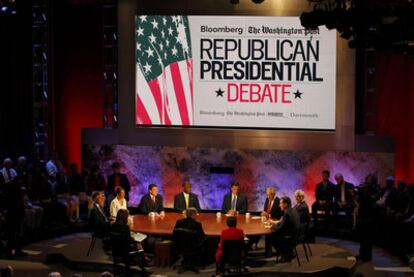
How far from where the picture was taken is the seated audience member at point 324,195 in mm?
13609

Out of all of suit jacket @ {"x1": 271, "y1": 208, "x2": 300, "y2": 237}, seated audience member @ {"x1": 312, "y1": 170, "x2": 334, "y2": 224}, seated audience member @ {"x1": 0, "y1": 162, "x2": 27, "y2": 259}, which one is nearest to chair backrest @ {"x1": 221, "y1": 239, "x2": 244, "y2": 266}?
suit jacket @ {"x1": 271, "y1": 208, "x2": 300, "y2": 237}

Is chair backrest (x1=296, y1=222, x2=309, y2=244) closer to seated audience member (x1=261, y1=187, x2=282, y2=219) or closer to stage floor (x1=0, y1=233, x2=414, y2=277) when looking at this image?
stage floor (x1=0, y1=233, x2=414, y2=277)

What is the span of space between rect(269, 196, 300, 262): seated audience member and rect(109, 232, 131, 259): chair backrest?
200cm

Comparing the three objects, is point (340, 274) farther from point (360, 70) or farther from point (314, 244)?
point (360, 70)

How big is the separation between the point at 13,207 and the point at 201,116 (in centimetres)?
413

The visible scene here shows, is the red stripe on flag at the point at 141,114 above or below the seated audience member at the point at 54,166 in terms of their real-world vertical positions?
above

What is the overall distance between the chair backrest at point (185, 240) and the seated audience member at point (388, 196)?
309 cm

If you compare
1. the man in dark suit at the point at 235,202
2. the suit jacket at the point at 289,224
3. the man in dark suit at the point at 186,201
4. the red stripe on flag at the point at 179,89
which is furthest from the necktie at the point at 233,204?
the red stripe on flag at the point at 179,89

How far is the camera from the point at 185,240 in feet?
35.4

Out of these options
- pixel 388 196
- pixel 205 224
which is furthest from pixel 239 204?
pixel 388 196

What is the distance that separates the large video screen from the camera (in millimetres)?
14297

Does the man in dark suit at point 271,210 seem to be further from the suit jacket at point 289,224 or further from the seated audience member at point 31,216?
the seated audience member at point 31,216

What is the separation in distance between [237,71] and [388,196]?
11.3 ft

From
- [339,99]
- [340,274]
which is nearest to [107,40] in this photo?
[339,99]
